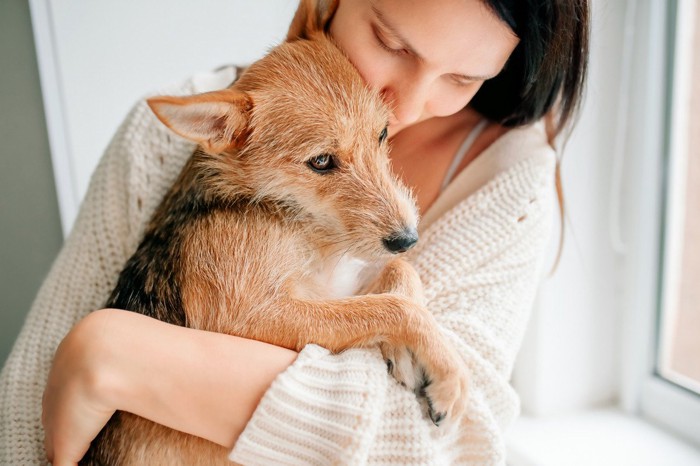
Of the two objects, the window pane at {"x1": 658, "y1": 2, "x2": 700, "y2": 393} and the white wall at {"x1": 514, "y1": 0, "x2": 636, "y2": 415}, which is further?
the white wall at {"x1": 514, "y1": 0, "x2": 636, "y2": 415}

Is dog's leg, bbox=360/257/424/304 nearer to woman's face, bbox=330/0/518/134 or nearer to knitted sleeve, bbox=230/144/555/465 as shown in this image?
knitted sleeve, bbox=230/144/555/465

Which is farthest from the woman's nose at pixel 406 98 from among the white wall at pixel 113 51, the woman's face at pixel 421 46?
the white wall at pixel 113 51

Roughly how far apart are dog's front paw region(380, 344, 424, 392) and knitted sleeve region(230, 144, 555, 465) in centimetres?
2

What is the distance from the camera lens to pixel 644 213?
73.5 inches

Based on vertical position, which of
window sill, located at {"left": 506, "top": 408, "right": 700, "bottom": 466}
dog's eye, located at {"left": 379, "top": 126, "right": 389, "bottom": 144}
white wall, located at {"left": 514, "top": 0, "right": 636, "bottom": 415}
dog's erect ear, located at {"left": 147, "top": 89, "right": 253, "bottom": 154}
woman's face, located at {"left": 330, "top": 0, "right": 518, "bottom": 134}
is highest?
woman's face, located at {"left": 330, "top": 0, "right": 518, "bottom": 134}

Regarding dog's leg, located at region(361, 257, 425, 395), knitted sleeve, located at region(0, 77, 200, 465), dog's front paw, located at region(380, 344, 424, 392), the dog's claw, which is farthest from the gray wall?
the dog's claw

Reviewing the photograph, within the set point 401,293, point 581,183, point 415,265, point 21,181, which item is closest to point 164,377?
point 401,293

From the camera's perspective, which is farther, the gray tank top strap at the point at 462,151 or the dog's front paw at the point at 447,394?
the gray tank top strap at the point at 462,151

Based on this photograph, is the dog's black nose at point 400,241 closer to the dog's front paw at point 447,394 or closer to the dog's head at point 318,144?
the dog's head at point 318,144

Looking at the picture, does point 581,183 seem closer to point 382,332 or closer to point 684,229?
point 684,229

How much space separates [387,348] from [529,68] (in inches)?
31.1

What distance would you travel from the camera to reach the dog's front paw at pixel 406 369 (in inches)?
41.0

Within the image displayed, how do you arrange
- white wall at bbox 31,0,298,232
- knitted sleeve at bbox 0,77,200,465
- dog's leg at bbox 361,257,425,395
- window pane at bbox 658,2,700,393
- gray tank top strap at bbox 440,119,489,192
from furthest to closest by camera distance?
white wall at bbox 31,0,298,232
window pane at bbox 658,2,700,393
gray tank top strap at bbox 440,119,489,192
knitted sleeve at bbox 0,77,200,465
dog's leg at bbox 361,257,425,395

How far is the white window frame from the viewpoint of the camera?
1.73 meters
